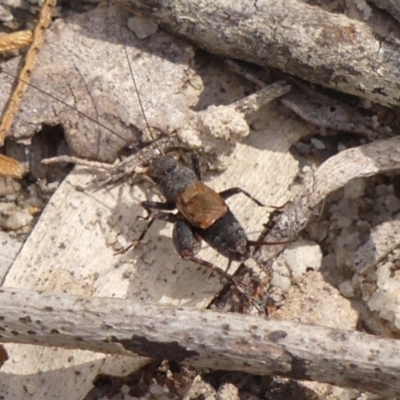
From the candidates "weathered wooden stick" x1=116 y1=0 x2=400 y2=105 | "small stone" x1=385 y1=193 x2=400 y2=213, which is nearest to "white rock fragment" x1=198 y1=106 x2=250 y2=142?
"weathered wooden stick" x1=116 y1=0 x2=400 y2=105

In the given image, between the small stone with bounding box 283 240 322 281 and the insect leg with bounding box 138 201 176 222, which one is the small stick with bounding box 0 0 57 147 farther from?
the small stone with bounding box 283 240 322 281

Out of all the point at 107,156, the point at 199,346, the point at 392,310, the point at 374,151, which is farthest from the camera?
the point at 107,156

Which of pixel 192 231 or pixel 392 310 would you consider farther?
pixel 192 231

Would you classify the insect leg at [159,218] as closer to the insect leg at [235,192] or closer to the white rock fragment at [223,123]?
the insect leg at [235,192]

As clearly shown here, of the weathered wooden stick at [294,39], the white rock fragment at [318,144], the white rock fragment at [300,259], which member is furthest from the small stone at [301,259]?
the weathered wooden stick at [294,39]

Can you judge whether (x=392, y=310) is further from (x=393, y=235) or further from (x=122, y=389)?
(x=122, y=389)

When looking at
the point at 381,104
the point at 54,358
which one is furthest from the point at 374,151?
the point at 54,358

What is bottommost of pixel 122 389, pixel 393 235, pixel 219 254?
pixel 122 389
